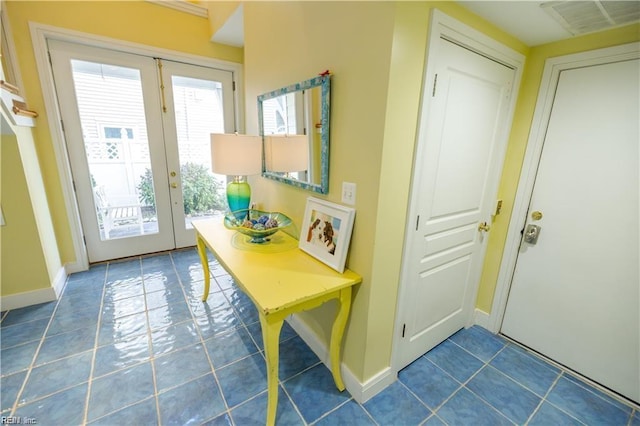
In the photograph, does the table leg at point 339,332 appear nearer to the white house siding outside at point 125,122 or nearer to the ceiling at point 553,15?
the ceiling at point 553,15

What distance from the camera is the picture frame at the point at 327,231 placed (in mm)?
1430

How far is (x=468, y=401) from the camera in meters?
1.56

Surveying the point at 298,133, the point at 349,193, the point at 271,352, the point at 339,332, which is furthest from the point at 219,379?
the point at 298,133

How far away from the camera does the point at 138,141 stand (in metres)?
2.94

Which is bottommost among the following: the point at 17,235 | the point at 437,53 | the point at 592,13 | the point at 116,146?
the point at 17,235

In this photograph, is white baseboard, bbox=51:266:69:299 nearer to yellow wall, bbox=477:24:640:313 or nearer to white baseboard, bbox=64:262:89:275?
white baseboard, bbox=64:262:89:275

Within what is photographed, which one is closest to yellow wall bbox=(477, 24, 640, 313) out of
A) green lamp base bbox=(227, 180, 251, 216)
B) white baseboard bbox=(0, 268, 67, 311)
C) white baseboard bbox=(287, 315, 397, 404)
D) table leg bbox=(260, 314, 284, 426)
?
white baseboard bbox=(287, 315, 397, 404)

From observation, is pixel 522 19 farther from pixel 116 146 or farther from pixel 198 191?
pixel 116 146

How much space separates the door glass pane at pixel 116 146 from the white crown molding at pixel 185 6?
2.36 feet

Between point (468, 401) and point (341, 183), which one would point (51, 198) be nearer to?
point (341, 183)

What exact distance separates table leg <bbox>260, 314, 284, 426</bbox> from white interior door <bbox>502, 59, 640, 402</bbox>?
1.80 meters

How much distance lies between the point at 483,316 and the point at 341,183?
1.70 meters

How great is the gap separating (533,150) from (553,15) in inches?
30.2

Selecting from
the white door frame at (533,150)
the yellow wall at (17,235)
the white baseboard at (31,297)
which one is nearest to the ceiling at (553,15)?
the white door frame at (533,150)
